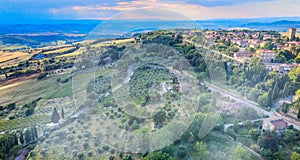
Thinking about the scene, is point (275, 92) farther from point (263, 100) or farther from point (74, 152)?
point (74, 152)

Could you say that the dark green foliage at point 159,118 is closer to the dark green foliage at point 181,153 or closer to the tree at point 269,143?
the dark green foliage at point 181,153

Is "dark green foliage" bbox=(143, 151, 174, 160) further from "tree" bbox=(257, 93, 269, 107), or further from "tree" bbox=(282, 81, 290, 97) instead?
"tree" bbox=(282, 81, 290, 97)

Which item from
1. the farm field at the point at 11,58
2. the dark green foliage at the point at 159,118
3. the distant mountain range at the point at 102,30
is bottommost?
the dark green foliage at the point at 159,118

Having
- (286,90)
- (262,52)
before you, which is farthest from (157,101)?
(262,52)

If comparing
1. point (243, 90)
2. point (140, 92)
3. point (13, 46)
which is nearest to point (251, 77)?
point (243, 90)

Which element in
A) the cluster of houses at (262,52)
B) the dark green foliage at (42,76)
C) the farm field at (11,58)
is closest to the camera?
the dark green foliage at (42,76)

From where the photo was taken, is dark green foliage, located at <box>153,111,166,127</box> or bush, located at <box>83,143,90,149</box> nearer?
bush, located at <box>83,143,90,149</box>

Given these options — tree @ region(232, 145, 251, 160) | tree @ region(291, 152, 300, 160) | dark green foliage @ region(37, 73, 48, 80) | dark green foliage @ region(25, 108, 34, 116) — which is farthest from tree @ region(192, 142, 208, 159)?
dark green foliage @ region(37, 73, 48, 80)

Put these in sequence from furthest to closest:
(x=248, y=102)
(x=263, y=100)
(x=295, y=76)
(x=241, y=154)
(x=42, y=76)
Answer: (x=42, y=76)
(x=295, y=76)
(x=248, y=102)
(x=263, y=100)
(x=241, y=154)

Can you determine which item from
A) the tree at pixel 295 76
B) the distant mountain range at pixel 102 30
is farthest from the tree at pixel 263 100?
the distant mountain range at pixel 102 30

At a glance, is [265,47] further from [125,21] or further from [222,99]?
[125,21]

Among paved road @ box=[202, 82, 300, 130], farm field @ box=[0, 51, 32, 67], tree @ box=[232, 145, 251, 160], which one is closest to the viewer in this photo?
tree @ box=[232, 145, 251, 160]
